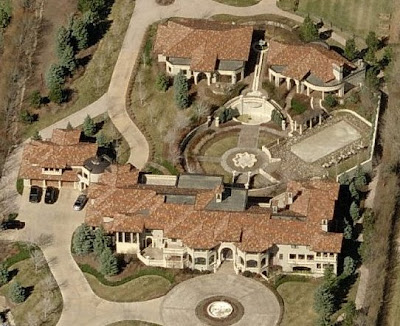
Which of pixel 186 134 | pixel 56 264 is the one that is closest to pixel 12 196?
pixel 56 264

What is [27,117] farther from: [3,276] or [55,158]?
[3,276]

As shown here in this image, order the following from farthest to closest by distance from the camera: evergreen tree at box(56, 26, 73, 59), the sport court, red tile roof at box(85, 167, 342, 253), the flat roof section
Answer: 1. evergreen tree at box(56, 26, 73, 59)
2. the sport court
3. the flat roof section
4. red tile roof at box(85, 167, 342, 253)

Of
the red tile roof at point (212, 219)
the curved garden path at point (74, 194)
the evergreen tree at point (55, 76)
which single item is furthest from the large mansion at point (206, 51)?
the red tile roof at point (212, 219)

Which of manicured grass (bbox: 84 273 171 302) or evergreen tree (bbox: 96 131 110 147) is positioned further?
evergreen tree (bbox: 96 131 110 147)

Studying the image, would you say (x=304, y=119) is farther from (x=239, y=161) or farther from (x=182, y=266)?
(x=182, y=266)

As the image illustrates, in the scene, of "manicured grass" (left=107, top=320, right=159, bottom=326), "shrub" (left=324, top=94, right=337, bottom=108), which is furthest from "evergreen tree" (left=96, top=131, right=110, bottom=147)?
"manicured grass" (left=107, top=320, right=159, bottom=326)

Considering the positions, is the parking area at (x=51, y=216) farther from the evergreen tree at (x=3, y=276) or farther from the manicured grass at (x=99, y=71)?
the manicured grass at (x=99, y=71)

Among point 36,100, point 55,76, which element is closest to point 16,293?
→ point 36,100

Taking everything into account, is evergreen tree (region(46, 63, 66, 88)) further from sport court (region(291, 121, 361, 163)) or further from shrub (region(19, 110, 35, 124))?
sport court (region(291, 121, 361, 163))
